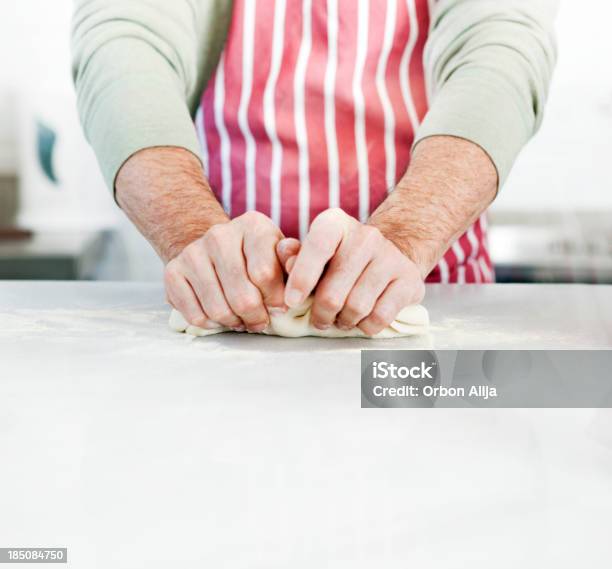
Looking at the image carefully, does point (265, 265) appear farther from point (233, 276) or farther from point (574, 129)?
point (574, 129)

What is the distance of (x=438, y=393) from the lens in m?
0.43

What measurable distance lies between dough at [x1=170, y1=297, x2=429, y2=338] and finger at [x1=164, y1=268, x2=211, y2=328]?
1cm

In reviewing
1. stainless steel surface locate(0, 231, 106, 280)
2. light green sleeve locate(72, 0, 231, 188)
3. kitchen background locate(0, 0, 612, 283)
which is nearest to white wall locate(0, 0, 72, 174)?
kitchen background locate(0, 0, 612, 283)

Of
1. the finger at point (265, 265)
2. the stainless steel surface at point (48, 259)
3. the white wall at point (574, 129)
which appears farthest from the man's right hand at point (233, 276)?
the white wall at point (574, 129)

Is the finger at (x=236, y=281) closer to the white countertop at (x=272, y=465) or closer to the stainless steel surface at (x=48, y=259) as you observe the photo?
the white countertop at (x=272, y=465)

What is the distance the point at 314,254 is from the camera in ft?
1.61

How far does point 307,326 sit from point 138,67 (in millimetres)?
359

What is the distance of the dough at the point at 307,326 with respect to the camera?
534 mm

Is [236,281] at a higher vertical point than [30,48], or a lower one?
lower

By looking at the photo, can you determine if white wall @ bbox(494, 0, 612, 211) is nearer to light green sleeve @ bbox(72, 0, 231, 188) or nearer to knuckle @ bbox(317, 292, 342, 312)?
light green sleeve @ bbox(72, 0, 231, 188)

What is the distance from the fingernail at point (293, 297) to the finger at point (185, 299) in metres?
0.06

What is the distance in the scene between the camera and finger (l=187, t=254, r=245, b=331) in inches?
20.3
